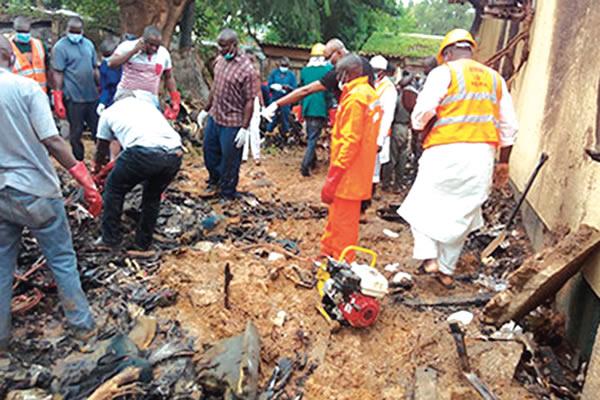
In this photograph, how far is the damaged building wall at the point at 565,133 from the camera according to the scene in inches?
132

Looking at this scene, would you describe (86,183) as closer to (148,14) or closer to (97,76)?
(97,76)

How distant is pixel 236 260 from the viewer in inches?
173

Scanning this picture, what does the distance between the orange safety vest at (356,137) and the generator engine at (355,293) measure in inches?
35.0

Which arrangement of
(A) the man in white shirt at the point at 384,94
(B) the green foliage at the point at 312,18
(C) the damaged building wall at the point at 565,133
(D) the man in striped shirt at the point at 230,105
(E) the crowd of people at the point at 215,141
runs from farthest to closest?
(B) the green foliage at the point at 312,18, (A) the man in white shirt at the point at 384,94, (D) the man in striped shirt at the point at 230,105, (C) the damaged building wall at the point at 565,133, (E) the crowd of people at the point at 215,141

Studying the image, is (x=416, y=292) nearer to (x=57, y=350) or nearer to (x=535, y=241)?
(x=535, y=241)

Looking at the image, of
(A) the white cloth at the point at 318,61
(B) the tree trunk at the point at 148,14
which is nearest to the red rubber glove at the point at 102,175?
(A) the white cloth at the point at 318,61

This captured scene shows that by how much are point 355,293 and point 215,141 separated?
363 centimetres

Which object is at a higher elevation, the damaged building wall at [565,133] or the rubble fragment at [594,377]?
the damaged building wall at [565,133]

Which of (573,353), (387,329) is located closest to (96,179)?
(387,329)

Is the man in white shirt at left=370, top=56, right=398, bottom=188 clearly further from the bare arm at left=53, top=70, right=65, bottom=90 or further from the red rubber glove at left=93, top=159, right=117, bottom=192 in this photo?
the bare arm at left=53, top=70, right=65, bottom=90

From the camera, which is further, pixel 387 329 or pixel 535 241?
pixel 535 241

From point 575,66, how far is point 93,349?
4.40 meters

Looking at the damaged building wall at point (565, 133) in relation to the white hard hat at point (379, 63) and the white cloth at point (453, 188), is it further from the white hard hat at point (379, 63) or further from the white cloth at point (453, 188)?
the white hard hat at point (379, 63)

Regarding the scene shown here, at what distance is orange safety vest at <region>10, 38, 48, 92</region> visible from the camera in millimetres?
6137
